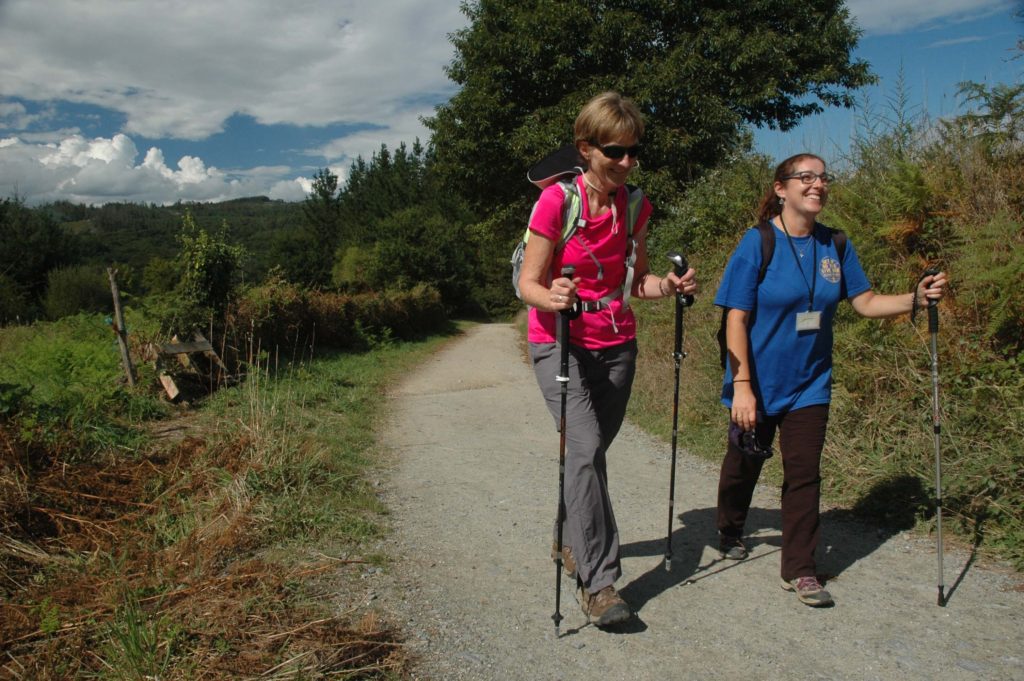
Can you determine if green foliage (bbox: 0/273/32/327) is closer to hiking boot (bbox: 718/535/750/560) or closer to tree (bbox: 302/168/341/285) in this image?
hiking boot (bbox: 718/535/750/560)

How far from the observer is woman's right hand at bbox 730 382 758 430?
3.49 m

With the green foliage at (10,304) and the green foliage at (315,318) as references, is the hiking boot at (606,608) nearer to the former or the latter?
the green foliage at (315,318)

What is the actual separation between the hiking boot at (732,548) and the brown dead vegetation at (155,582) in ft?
6.36

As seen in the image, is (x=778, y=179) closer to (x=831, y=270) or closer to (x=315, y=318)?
(x=831, y=270)

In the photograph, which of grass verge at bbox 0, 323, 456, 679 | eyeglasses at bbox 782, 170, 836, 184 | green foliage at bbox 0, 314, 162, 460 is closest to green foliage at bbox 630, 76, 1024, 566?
eyeglasses at bbox 782, 170, 836, 184

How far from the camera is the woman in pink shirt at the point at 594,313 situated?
10.5ft

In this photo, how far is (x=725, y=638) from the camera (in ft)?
10.2

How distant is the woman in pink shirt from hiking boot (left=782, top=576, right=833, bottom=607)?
2.99ft

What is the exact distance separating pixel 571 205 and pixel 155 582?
263cm

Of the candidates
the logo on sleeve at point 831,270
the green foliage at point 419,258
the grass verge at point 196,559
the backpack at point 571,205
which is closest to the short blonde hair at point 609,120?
the backpack at point 571,205

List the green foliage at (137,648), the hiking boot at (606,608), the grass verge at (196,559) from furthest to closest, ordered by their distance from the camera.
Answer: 1. the hiking boot at (606,608)
2. the grass verge at (196,559)
3. the green foliage at (137,648)

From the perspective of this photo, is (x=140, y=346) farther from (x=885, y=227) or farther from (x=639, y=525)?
(x=885, y=227)

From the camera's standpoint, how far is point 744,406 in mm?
3486

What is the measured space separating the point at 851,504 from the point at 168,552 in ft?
13.7
